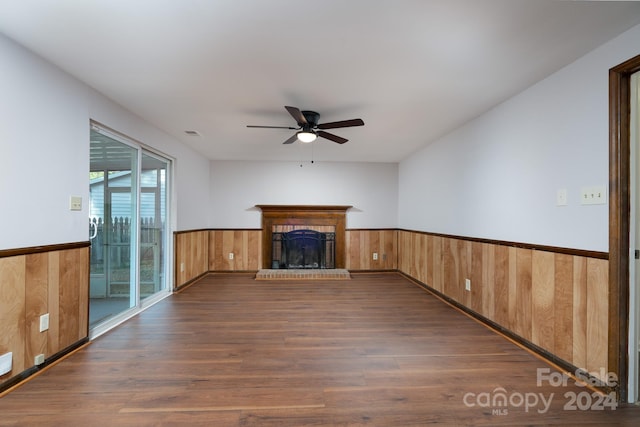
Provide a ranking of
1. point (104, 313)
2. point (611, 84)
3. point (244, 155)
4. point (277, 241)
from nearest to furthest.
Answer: point (611, 84) < point (104, 313) < point (244, 155) < point (277, 241)

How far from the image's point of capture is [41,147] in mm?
2107

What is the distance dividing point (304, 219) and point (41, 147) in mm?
4156

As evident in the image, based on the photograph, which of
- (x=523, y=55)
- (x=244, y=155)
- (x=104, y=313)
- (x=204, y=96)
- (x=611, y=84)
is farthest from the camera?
(x=244, y=155)

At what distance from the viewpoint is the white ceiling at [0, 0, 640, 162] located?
1.60 m

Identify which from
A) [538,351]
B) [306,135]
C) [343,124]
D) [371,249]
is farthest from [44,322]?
[371,249]

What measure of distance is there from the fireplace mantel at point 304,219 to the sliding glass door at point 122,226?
210 cm

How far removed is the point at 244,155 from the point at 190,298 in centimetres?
255

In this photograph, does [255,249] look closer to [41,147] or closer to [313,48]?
[41,147]

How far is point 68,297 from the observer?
2.36m

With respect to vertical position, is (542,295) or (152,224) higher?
(152,224)

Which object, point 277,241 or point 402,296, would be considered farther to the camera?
point 277,241

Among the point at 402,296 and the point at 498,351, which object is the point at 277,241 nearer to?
the point at 402,296

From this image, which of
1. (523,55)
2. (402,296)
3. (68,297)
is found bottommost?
(402,296)

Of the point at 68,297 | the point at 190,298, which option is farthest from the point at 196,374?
the point at 190,298
